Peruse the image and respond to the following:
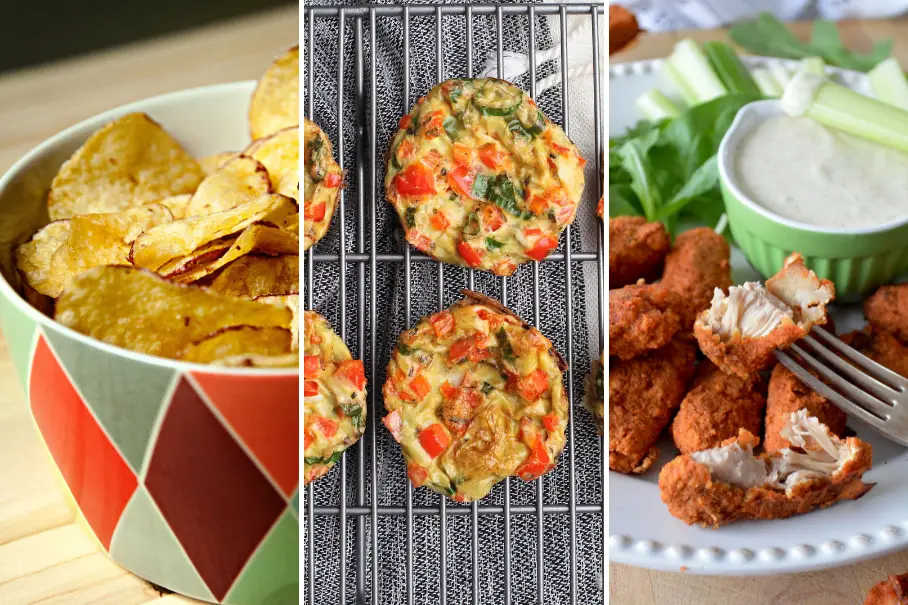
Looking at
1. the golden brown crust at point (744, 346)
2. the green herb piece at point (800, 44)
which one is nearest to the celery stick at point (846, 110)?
the golden brown crust at point (744, 346)

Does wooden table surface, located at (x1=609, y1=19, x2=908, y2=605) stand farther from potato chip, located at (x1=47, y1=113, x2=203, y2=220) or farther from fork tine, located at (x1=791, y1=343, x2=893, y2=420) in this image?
potato chip, located at (x1=47, y1=113, x2=203, y2=220)

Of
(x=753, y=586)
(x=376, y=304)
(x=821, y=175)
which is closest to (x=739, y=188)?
(x=821, y=175)

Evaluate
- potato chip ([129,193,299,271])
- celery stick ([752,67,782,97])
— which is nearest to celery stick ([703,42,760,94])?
celery stick ([752,67,782,97])

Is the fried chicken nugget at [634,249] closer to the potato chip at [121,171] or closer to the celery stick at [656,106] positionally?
the celery stick at [656,106]

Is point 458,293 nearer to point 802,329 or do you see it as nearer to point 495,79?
point 495,79

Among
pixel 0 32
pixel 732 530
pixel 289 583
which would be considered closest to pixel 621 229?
pixel 732 530
